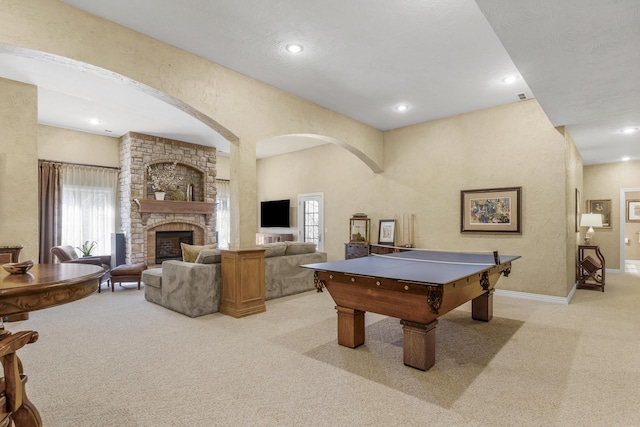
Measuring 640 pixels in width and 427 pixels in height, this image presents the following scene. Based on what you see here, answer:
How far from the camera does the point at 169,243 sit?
810cm

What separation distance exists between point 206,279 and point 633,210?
11.9m

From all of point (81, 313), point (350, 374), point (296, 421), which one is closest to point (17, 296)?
point (296, 421)

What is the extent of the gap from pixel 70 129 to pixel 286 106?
17.7 ft

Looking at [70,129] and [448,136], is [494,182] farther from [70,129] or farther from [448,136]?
[70,129]

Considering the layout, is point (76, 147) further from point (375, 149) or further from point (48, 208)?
point (375, 149)

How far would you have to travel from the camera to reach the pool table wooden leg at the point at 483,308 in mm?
4113

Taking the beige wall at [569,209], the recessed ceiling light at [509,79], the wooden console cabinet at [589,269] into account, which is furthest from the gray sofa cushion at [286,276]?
the wooden console cabinet at [589,269]

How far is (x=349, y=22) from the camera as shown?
131 inches

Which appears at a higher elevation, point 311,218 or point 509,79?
point 509,79

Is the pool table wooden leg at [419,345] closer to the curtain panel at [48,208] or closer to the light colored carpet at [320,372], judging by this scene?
the light colored carpet at [320,372]

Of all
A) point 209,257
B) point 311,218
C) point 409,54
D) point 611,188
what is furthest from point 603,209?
point 209,257

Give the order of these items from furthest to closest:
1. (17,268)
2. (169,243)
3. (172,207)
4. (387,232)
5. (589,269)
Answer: (169,243)
(172,207)
(387,232)
(589,269)
(17,268)

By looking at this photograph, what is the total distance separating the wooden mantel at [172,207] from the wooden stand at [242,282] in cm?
391

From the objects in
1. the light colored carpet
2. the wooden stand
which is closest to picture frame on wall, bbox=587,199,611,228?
the light colored carpet
